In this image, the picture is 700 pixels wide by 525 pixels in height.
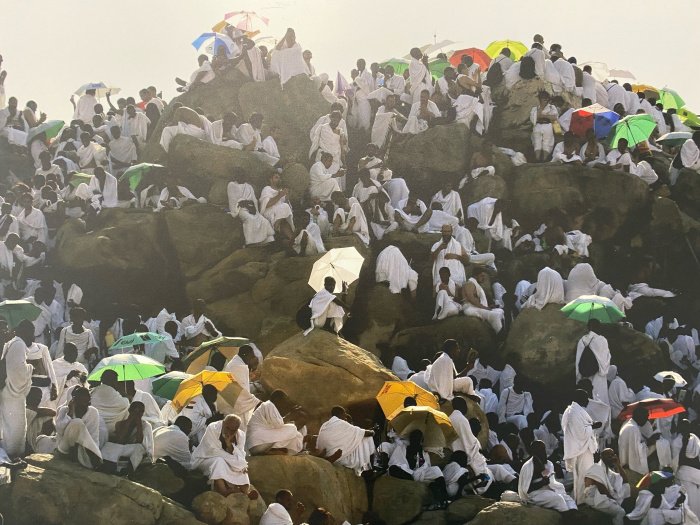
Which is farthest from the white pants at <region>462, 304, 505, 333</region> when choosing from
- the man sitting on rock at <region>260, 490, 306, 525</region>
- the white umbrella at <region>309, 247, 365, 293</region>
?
the man sitting on rock at <region>260, 490, 306, 525</region>

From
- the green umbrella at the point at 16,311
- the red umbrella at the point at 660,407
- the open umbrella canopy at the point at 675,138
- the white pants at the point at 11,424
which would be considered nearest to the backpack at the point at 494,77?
the open umbrella canopy at the point at 675,138


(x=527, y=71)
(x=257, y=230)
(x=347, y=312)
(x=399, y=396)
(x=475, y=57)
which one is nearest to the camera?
(x=399, y=396)

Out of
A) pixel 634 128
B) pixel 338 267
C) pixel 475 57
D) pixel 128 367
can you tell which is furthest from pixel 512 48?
pixel 128 367

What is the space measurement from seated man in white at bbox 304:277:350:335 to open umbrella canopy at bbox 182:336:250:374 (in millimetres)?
1270

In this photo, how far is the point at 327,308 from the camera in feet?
72.6

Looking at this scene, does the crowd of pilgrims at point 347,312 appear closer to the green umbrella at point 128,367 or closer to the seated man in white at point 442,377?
the seated man in white at point 442,377

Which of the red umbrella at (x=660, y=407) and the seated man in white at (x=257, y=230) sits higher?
the seated man in white at (x=257, y=230)

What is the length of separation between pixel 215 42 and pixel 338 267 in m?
10.7

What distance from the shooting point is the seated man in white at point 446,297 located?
1023 inches

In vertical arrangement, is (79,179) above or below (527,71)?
below

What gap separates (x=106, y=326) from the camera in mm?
26250

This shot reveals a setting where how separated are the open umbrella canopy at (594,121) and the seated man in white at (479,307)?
22.5ft

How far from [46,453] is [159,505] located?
1.93 m

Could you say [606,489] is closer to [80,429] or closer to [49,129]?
[80,429]
